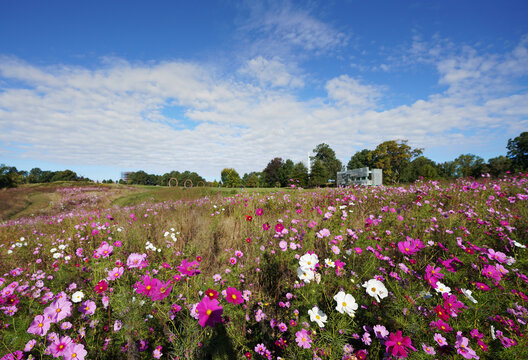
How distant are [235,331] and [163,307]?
2.04ft

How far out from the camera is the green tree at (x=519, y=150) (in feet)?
126

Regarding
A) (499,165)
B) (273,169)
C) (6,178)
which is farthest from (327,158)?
(6,178)

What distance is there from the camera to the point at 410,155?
A: 1640 inches

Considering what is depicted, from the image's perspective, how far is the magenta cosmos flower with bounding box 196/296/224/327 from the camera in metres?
0.97

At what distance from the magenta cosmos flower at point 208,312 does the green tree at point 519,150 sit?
198 feet

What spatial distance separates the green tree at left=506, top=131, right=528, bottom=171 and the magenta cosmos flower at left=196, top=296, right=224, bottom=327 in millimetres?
60452

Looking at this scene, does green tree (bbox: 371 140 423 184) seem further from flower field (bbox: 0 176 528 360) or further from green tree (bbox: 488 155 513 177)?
flower field (bbox: 0 176 528 360)

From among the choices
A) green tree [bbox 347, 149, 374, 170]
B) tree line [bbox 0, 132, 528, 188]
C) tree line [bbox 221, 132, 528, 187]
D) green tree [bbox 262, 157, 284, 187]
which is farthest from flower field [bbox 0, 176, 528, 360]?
green tree [bbox 347, 149, 374, 170]

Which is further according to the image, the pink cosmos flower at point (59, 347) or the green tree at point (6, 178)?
the green tree at point (6, 178)

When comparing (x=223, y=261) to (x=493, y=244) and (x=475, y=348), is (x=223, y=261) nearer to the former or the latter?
Result: (x=475, y=348)

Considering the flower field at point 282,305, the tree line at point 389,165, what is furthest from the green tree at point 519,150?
the flower field at point 282,305

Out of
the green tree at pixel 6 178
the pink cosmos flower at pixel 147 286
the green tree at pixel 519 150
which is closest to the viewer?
the pink cosmos flower at pixel 147 286

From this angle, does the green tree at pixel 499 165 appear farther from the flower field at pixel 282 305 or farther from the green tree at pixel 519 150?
the flower field at pixel 282 305

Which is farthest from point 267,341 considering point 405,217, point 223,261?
point 405,217
